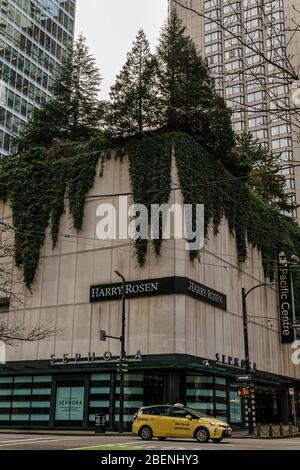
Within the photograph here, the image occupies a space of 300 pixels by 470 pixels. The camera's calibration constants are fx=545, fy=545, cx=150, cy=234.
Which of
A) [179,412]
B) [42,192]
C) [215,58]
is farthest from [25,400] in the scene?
[215,58]

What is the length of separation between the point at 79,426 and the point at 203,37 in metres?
94.6

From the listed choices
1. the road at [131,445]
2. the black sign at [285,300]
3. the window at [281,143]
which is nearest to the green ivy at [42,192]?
the black sign at [285,300]

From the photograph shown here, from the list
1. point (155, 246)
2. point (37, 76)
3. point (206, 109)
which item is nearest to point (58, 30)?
point (37, 76)

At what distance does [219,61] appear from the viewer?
10944 cm

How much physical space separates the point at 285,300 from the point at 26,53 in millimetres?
61481

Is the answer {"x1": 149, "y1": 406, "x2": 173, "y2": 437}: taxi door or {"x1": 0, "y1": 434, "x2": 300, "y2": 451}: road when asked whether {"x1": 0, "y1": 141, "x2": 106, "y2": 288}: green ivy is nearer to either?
{"x1": 149, "y1": 406, "x2": 173, "y2": 437}: taxi door

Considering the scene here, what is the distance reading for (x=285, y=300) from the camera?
→ 45562mm

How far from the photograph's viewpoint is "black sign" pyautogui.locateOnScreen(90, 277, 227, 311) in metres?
32.4

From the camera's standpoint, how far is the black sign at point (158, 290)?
106 ft

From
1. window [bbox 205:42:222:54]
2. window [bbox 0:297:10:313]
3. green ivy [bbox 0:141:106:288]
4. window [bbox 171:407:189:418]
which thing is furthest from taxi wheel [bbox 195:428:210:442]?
window [bbox 205:42:222:54]

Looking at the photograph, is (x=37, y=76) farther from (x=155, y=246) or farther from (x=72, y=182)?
(x=155, y=246)

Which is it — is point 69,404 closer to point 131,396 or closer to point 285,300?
point 131,396

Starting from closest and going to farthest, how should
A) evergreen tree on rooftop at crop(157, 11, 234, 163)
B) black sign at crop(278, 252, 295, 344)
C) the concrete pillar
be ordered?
1. evergreen tree on rooftop at crop(157, 11, 234, 163)
2. black sign at crop(278, 252, 295, 344)
3. the concrete pillar

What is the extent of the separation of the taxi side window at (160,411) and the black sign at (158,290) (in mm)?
10558
